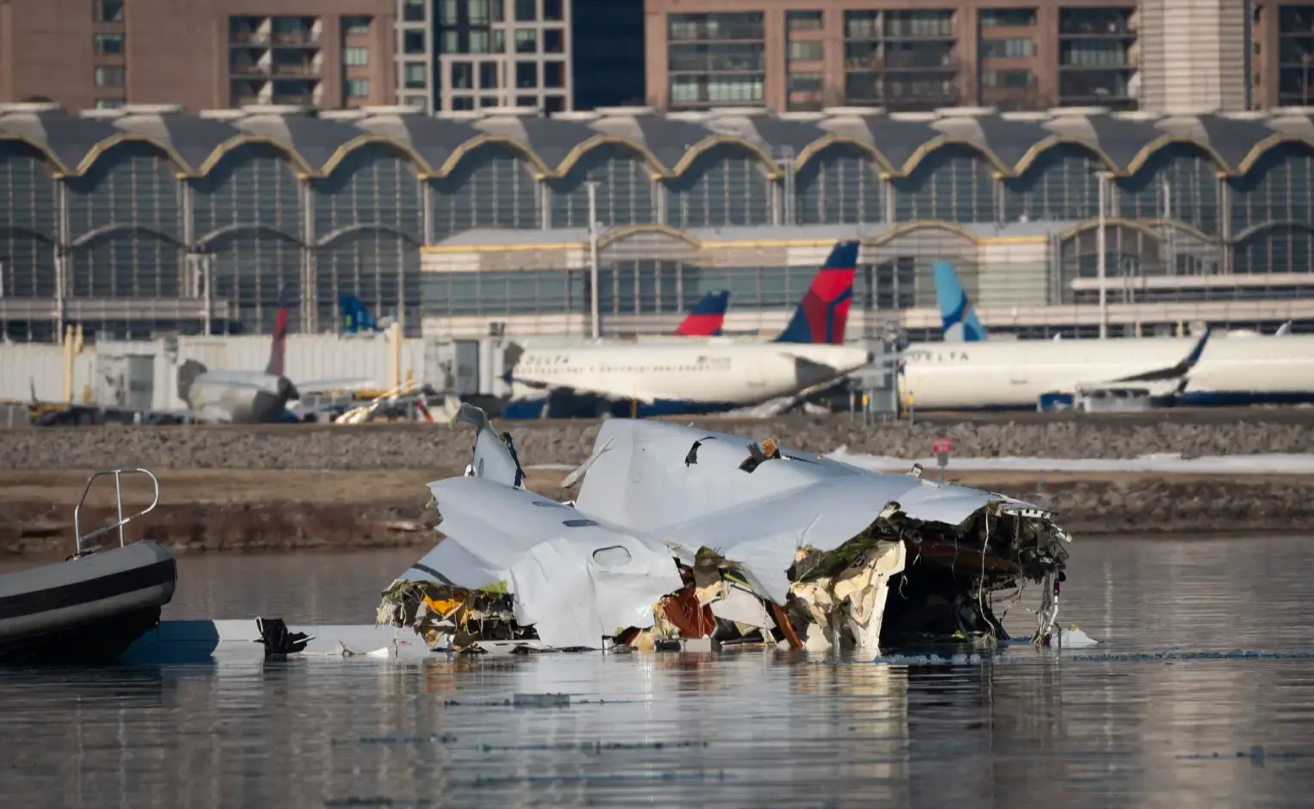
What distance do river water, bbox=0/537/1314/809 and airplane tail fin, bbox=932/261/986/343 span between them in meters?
89.4

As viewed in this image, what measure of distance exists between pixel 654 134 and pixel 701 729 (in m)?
154

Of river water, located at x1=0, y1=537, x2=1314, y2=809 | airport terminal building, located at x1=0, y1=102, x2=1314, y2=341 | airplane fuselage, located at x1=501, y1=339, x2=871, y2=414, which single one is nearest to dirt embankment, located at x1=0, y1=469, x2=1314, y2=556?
river water, located at x1=0, y1=537, x2=1314, y2=809

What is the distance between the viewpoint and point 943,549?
88.4 feet

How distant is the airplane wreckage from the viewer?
26.1m

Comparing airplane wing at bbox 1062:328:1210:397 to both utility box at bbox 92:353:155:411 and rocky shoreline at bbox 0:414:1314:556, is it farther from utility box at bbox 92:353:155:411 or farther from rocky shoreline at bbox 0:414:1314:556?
utility box at bbox 92:353:155:411

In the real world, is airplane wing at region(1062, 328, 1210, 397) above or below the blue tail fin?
below

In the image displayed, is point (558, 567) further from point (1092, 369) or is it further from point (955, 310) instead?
point (955, 310)

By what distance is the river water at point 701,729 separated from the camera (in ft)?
58.3

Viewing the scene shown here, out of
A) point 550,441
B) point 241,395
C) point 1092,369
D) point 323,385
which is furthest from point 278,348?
point 1092,369

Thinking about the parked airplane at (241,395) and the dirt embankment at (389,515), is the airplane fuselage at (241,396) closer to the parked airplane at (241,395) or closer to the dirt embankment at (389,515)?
the parked airplane at (241,395)

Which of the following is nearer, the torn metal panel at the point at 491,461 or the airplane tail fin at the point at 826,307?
the torn metal panel at the point at 491,461

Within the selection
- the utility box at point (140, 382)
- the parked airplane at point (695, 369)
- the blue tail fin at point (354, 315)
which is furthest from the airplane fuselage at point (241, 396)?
the blue tail fin at point (354, 315)

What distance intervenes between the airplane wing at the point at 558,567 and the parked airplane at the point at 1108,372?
73.9 metres

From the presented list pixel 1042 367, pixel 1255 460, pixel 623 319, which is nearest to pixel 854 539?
pixel 1255 460
